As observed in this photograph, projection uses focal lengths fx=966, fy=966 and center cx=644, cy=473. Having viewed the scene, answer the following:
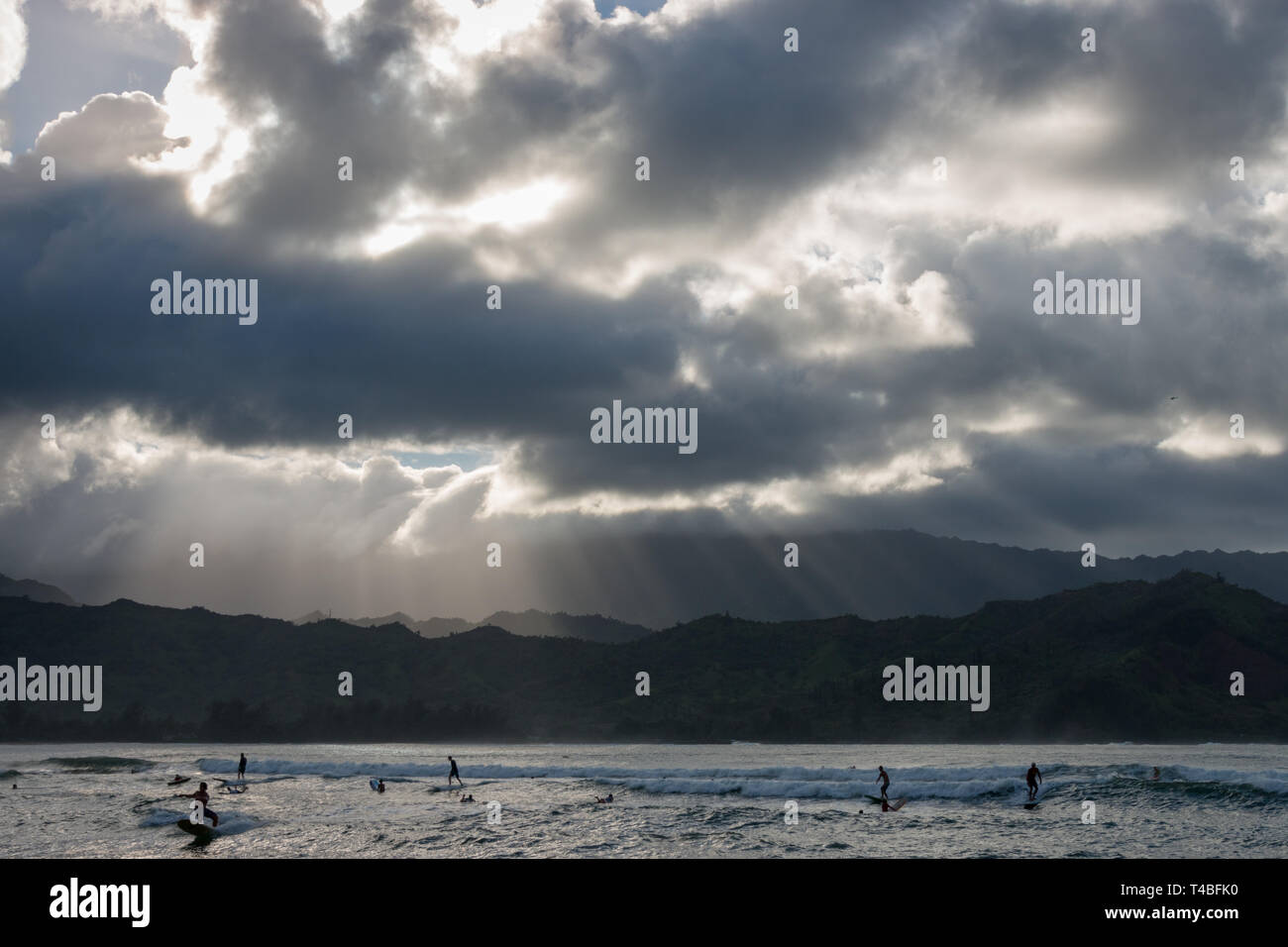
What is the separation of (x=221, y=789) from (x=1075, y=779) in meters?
69.0

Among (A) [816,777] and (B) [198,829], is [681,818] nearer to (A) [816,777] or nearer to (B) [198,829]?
(B) [198,829]

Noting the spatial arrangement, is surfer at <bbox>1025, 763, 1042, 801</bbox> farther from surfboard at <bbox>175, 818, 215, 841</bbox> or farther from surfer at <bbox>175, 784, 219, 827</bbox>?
surfer at <bbox>175, 784, 219, 827</bbox>

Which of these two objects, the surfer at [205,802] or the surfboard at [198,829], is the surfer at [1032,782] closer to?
the surfboard at [198,829]

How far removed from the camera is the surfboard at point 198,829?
169ft

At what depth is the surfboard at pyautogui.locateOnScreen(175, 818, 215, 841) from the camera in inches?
2029

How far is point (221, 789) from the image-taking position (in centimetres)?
8288

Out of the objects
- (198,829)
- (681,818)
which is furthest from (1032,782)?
(198,829)

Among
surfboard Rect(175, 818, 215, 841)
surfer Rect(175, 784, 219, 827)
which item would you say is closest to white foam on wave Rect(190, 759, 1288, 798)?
surfer Rect(175, 784, 219, 827)

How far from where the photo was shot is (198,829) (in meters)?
52.8
